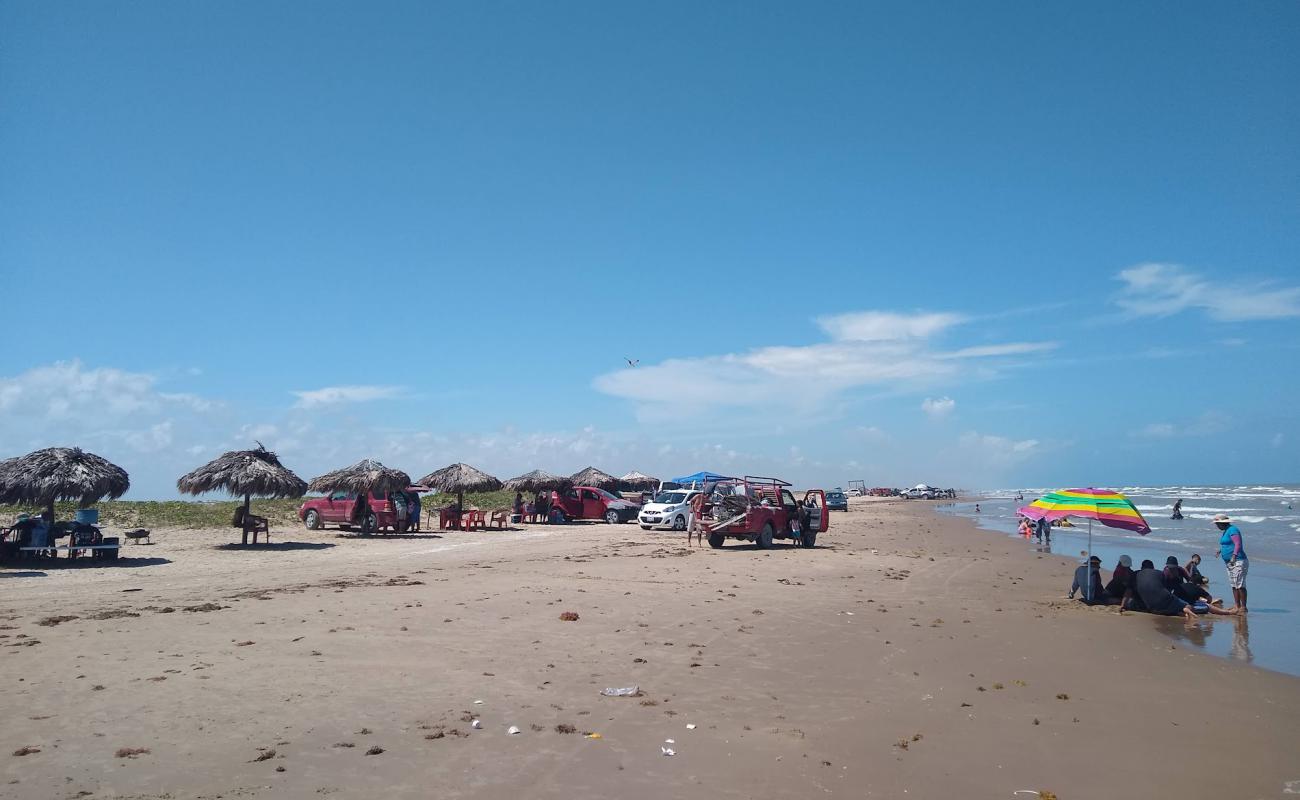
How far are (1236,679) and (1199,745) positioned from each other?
3207 millimetres

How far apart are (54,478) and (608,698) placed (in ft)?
59.0

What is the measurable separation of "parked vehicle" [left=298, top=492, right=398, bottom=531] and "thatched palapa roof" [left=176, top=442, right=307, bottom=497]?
4.59 meters

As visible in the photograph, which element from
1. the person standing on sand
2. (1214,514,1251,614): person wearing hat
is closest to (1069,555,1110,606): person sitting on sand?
(1214,514,1251,614): person wearing hat

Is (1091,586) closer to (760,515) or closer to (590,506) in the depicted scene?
(760,515)

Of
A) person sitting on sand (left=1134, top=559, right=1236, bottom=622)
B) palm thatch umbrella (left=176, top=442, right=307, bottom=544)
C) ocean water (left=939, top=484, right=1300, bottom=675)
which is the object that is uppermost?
palm thatch umbrella (left=176, top=442, right=307, bottom=544)

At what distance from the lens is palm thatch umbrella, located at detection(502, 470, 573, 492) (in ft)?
120

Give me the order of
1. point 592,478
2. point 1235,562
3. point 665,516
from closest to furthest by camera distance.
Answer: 1. point 1235,562
2. point 665,516
3. point 592,478

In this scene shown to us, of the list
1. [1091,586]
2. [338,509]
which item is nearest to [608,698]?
[1091,586]

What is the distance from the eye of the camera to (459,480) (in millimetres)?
32938

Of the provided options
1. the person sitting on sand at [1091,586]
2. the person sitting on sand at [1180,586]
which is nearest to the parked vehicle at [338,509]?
the person sitting on sand at [1091,586]

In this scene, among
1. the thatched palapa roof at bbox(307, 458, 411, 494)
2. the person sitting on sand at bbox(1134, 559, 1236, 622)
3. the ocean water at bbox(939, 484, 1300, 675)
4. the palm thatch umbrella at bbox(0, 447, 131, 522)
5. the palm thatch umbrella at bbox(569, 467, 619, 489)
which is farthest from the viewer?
the palm thatch umbrella at bbox(569, 467, 619, 489)

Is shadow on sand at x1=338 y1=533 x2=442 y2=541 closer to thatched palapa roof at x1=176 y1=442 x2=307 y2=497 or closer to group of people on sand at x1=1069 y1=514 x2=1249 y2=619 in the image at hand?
thatched palapa roof at x1=176 y1=442 x2=307 y2=497

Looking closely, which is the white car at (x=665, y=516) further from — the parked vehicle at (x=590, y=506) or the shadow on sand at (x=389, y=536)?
the shadow on sand at (x=389, y=536)

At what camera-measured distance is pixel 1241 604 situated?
530 inches
